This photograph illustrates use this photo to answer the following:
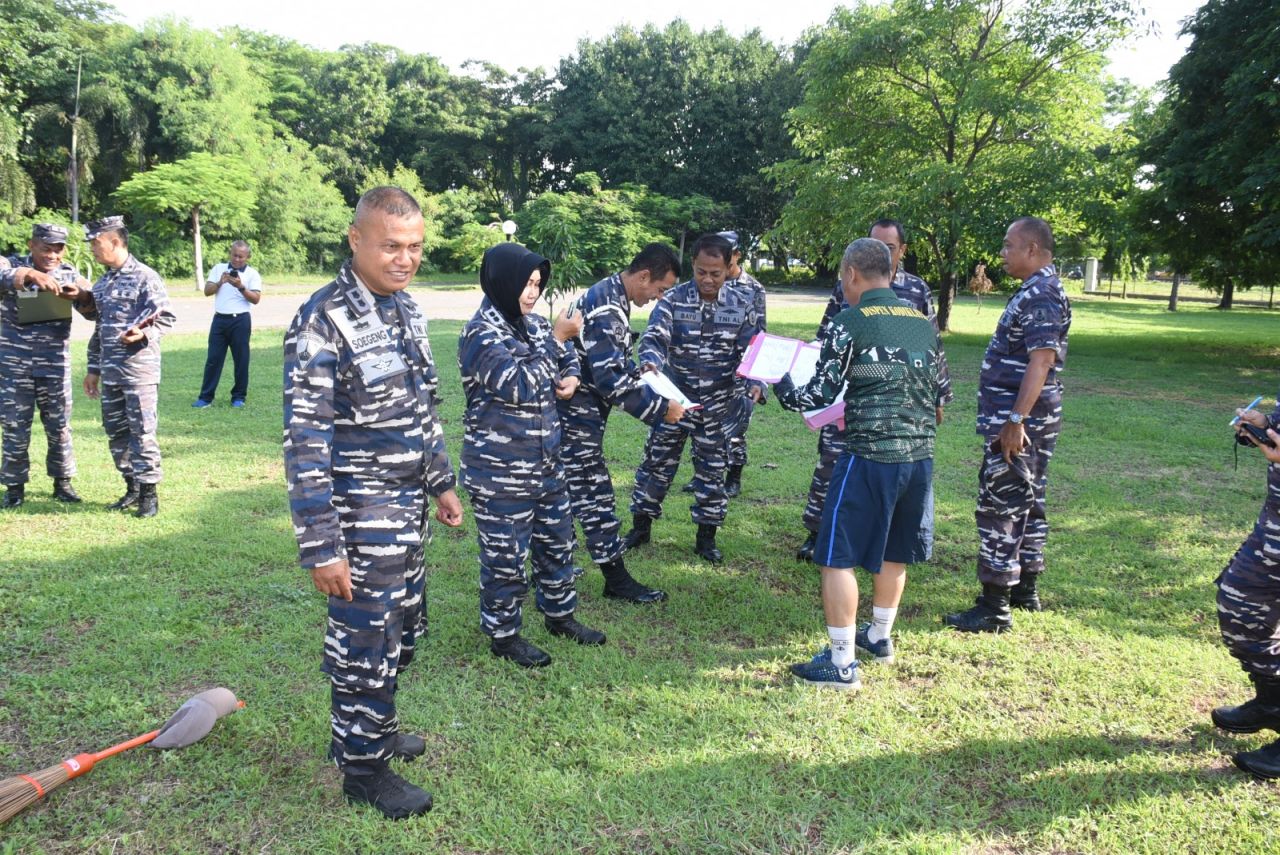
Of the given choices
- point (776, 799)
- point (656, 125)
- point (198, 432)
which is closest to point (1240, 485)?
point (776, 799)

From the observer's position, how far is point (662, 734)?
136 inches

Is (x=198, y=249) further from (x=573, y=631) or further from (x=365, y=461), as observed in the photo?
(x=365, y=461)

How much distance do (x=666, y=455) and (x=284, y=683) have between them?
8.79ft

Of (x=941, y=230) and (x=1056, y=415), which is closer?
(x=1056, y=415)

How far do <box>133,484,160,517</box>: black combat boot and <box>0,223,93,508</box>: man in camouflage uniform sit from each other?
761 mm

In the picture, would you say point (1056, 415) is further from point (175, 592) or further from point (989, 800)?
point (175, 592)

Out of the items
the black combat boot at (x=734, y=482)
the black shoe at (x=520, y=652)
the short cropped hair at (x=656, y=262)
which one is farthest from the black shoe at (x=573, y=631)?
the black combat boot at (x=734, y=482)

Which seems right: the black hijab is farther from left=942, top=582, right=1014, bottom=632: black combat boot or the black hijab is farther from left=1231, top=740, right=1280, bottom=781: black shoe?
left=1231, top=740, right=1280, bottom=781: black shoe

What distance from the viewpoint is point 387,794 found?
9.55 feet

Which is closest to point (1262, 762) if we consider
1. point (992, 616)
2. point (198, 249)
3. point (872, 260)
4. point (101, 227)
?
point (992, 616)

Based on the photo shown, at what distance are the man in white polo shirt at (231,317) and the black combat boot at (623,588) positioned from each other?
7.08 metres

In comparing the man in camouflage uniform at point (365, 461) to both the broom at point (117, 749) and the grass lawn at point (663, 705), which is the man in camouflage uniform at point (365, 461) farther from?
the broom at point (117, 749)

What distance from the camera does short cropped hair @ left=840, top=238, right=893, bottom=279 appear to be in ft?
12.4

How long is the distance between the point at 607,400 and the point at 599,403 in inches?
5.1
